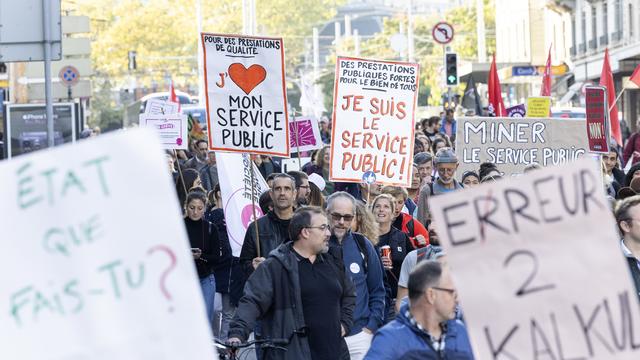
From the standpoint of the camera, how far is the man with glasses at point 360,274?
897cm

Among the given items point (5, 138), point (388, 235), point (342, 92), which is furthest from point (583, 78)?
point (388, 235)

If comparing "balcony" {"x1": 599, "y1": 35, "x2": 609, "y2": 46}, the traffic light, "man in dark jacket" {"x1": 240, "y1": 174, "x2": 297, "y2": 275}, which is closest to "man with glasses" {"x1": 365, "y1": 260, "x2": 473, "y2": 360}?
"man in dark jacket" {"x1": 240, "y1": 174, "x2": 297, "y2": 275}

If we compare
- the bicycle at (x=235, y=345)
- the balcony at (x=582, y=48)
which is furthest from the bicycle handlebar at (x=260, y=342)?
the balcony at (x=582, y=48)

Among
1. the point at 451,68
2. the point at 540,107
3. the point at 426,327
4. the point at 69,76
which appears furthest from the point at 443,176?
the point at 69,76

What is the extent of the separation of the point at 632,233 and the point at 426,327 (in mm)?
2225

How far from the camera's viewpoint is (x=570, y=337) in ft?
15.8

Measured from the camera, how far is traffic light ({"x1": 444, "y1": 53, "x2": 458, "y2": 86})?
28484 mm

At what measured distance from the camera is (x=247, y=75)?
38.2ft

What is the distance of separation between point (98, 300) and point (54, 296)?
0.44 ft

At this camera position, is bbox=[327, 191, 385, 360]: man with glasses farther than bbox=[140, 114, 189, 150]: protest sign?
No

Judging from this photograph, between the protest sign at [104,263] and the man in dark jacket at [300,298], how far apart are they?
3.55 metres

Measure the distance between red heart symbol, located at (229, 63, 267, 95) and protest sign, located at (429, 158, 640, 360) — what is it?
6746mm

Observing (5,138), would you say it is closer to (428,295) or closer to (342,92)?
(342,92)

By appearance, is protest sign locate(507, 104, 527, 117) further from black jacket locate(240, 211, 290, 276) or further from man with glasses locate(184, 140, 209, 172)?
black jacket locate(240, 211, 290, 276)
